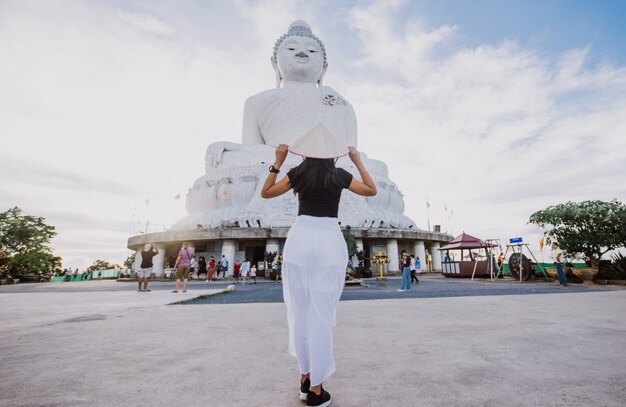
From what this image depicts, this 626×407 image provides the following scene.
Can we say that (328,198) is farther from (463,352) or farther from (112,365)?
(112,365)

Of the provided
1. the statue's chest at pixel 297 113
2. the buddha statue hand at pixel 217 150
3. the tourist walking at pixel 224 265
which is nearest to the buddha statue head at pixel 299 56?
the statue's chest at pixel 297 113

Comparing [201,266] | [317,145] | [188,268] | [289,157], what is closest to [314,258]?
[317,145]

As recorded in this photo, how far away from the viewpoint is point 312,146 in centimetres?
190

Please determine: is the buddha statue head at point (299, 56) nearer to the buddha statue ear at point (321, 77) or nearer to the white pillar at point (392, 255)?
the buddha statue ear at point (321, 77)

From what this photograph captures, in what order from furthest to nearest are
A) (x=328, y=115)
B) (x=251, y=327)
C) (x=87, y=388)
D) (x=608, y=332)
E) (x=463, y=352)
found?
1. (x=328, y=115)
2. (x=251, y=327)
3. (x=608, y=332)
4. (x=463, y=352)
5. (x=87, y=388)

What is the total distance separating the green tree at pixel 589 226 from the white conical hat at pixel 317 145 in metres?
14.0

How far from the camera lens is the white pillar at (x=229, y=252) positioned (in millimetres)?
17422

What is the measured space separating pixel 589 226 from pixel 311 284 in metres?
15.0

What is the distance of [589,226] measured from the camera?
491 inches

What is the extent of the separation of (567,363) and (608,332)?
1187 mm

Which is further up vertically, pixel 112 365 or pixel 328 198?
pixel 328 198

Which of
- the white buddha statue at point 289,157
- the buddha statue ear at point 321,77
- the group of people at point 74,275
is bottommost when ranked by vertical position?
the group of people at point 74,275

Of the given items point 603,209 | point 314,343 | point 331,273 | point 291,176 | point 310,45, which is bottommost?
point 314,343

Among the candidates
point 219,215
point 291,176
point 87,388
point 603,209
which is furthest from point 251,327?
point 219,215
